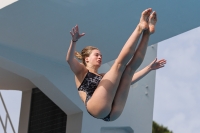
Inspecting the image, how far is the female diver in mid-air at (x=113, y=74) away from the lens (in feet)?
14.4

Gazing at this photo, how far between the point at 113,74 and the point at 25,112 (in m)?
5.02

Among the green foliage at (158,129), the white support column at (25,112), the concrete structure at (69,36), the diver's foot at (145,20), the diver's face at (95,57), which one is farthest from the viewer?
the green foliage at (158,129)

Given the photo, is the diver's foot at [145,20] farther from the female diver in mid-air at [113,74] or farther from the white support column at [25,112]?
the white support column at [25,112]

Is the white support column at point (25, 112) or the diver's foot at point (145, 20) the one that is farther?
the white support column at point (25, 112)

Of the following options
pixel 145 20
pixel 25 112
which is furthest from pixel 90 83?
pixel 25 112

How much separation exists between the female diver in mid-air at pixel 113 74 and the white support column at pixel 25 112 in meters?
4.60

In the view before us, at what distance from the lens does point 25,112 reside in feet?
30.2

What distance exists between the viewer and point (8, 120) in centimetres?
931

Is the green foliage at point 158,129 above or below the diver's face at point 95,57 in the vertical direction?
above

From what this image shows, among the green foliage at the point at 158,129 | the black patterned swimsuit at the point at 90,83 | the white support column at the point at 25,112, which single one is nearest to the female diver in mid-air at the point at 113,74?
the black patterned swimsuit at the point at 90,83

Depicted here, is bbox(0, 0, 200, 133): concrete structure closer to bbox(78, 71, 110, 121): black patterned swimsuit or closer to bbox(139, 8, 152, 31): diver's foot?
bbox(78, 71, 110, 121): black patterned swimsuit

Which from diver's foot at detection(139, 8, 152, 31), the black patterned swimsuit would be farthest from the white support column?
diver's foot at detection(139, 8, 152, 31)

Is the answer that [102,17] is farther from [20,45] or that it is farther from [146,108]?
[146,108]

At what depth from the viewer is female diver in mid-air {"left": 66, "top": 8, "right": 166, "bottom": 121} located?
4.38 m
